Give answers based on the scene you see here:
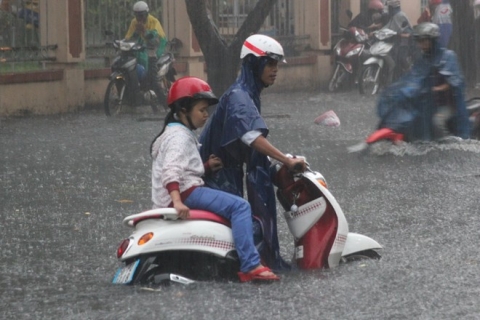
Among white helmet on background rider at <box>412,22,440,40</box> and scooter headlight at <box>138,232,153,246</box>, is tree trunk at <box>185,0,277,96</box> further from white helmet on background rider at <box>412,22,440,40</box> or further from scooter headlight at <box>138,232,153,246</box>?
scooter headlight at <box>138,232,153,246</box>

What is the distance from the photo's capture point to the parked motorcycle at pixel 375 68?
23.1 metres

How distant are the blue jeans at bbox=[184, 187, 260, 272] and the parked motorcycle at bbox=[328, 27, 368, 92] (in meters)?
17.6

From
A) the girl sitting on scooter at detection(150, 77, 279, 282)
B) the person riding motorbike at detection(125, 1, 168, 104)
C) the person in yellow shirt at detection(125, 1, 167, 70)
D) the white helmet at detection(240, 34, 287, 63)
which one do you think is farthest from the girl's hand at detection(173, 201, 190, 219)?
the person in yellow shirt at detection(125, 1, 167, 70)

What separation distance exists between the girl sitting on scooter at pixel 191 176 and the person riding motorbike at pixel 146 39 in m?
11.9

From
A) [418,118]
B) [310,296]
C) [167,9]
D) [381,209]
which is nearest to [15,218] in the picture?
[381,209]

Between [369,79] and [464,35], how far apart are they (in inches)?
101

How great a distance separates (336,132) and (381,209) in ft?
21.0

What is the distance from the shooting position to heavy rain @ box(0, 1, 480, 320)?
620cm

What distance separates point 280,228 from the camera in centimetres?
884

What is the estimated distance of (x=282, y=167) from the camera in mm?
7094

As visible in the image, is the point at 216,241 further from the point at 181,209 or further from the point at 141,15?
the point at 141,15

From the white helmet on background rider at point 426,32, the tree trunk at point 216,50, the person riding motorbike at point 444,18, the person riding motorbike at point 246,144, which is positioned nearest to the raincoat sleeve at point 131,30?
the tree trunk at point 216,50

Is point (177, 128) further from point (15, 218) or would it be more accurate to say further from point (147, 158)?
point (147, 158)

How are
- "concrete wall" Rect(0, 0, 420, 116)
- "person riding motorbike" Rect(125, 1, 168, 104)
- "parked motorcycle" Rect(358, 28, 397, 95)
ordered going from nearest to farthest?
"concrete wall" Rect(0, 0, 420, 116) → "person riding motorbike" Rect(125, 1, 168, 104) → "parked motorcycle" Rect(358, 28, 397, 95)
